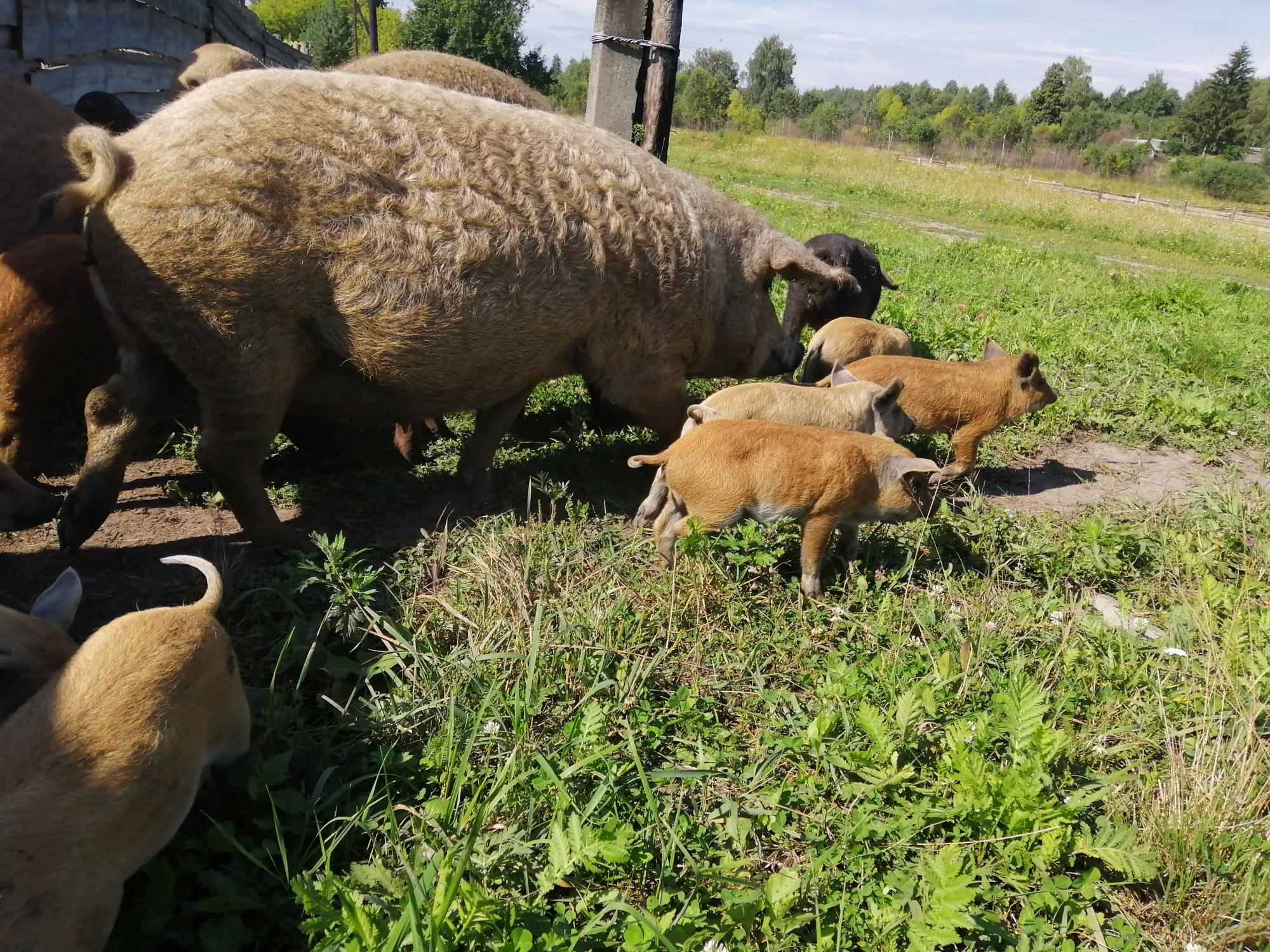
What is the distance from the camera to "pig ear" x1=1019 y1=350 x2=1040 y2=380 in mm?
5613

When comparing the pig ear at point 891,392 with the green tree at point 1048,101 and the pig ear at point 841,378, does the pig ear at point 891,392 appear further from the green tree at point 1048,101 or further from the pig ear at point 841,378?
the green tree at point 1048,101

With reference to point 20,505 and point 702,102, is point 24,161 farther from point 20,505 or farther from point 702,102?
point 702,102

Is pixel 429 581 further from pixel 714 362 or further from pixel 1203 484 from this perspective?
pixel 1203 484

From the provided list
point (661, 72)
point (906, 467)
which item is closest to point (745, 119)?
point (661, 72)

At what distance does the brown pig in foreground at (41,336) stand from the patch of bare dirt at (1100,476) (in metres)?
5.05

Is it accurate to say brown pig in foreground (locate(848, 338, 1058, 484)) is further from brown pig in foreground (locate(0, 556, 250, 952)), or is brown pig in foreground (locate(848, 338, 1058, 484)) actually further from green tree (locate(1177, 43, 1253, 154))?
green tree (locate(1177, 43, 1253, 154))

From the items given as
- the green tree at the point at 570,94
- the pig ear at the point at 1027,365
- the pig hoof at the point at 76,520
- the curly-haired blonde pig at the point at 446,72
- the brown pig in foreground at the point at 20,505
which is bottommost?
the pig hoof at the point at 76,520

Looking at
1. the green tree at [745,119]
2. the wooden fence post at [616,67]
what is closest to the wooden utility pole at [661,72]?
the wooden fence post at [616,67]

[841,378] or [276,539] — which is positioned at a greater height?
[841,378]

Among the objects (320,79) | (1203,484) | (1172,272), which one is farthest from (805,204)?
(320,79)

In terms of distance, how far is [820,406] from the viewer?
5.20 meters

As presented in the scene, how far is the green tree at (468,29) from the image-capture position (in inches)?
1834

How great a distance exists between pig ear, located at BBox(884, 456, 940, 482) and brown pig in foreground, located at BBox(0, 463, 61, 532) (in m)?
3.68

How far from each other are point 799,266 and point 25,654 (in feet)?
14.5
